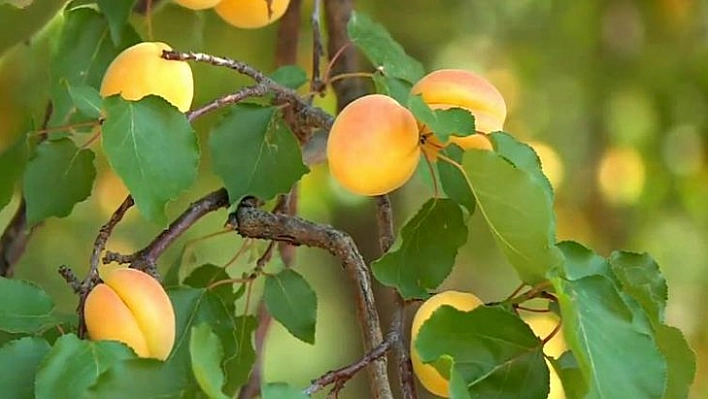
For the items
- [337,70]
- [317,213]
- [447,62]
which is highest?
[337,70]

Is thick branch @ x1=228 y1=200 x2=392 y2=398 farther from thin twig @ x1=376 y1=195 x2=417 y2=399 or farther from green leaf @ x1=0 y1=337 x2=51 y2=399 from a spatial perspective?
green leaf @ x1=0 y1=337 x2=51 y2=399

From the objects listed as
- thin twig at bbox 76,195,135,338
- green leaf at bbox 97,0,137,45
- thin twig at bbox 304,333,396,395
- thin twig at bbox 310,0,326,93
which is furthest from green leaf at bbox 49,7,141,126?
thin twig at bbox 304,333,396,395

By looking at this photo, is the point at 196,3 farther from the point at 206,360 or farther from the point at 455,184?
the point at 206,360

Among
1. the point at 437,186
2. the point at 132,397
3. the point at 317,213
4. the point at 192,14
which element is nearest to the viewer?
the point at 132,397

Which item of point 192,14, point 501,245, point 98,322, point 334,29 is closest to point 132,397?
point 98,322

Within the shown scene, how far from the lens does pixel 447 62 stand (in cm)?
186

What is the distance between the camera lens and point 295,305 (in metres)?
0.72

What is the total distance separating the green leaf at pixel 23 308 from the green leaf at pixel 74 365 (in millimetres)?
49

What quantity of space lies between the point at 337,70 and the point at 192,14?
9.8 inches

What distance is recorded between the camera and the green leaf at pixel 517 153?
555 mm

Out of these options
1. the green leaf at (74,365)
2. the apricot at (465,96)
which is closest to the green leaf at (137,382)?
the green leaf at (74,365)

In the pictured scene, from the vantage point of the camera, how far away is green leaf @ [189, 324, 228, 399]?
1.43 feet

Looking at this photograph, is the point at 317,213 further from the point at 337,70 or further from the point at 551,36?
the point at 337,70

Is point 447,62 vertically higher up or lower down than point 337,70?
lower down
